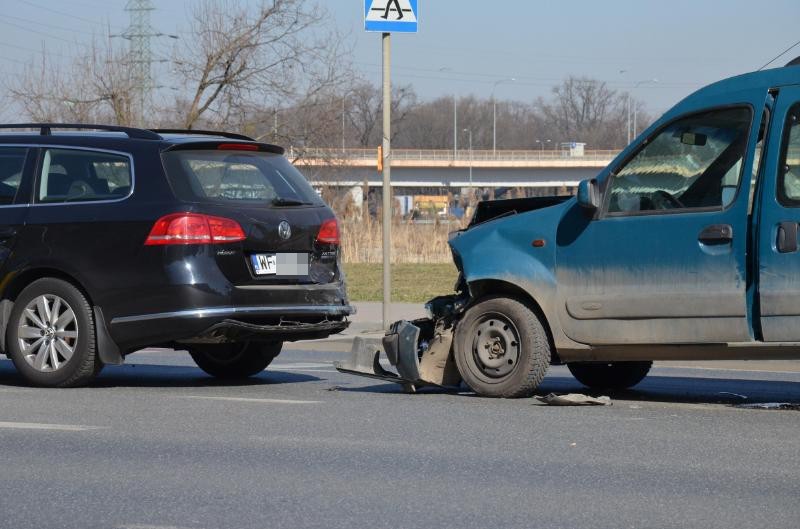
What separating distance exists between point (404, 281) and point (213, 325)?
16530 mm

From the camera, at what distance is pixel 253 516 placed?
18.7ft

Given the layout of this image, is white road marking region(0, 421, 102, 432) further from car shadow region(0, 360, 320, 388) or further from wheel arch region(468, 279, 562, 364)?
wheel arch region(468, 279, 562, 364)

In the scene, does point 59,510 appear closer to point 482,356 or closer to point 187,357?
point 482,356

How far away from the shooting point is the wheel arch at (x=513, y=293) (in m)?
9.25

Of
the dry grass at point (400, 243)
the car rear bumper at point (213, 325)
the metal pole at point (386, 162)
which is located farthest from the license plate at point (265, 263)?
the dry grass at point (400, 243)

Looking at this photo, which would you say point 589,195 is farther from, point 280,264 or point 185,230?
point 185,230

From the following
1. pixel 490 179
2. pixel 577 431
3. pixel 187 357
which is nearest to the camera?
pixel 577 431

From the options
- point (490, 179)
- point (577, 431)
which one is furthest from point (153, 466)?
point (490, 179)

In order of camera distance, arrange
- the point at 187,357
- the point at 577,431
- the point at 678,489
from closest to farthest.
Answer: the point at 678,489 < the point at 577,431 < the point at 187,357

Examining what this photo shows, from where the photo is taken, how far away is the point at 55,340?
32.6 feet

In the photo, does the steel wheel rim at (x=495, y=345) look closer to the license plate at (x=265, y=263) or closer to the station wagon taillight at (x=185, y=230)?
the license plate at (x=265, y=263)

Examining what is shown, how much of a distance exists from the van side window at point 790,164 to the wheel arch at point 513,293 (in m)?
1.82

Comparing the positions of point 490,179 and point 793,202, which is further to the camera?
point 490,179

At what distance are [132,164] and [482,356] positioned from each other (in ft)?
9.76
